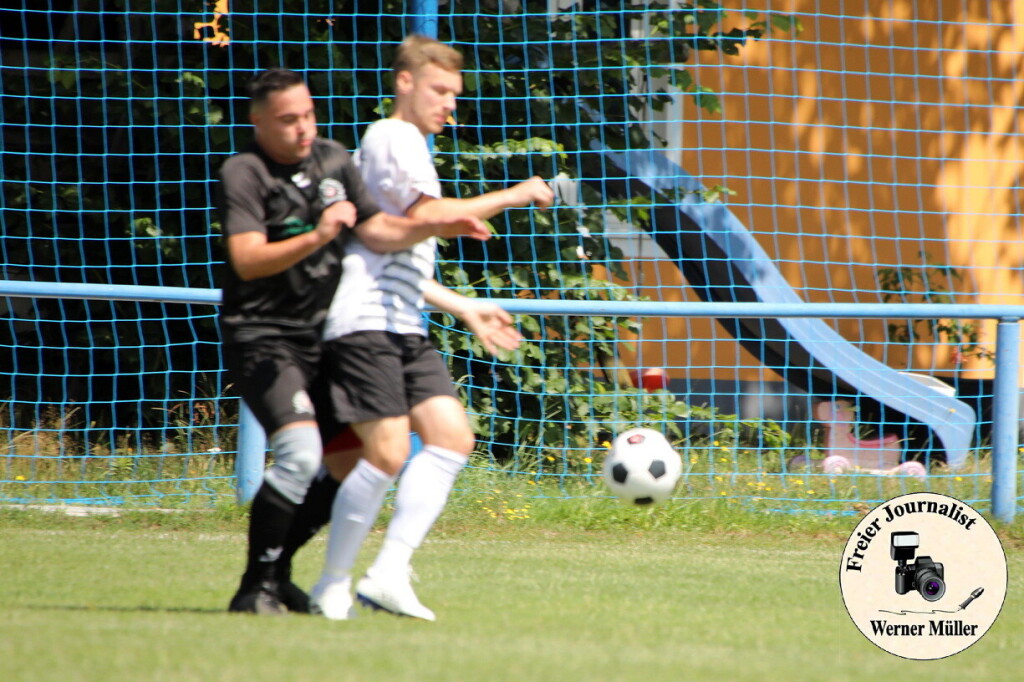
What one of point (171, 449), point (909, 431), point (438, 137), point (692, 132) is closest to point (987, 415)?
point (909, 431)

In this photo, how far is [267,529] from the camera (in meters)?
3.52

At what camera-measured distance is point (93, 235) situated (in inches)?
301

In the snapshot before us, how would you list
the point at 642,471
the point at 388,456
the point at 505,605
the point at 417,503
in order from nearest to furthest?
1. the point at 388,456
2. the point at 417,503
3. the point at 505,605
4. the point at 642,471

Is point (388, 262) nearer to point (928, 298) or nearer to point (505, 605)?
point (505, 605)

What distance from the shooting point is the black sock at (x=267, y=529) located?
3.52 meters

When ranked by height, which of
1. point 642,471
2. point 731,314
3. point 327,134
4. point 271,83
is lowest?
point 642,471

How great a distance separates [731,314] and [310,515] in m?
2.91

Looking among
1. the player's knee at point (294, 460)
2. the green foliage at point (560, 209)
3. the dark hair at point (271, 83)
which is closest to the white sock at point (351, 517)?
the player's knee at point (294, 460)

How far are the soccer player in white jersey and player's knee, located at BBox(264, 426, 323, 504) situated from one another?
0.39ft

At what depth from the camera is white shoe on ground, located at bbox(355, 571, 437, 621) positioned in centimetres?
356

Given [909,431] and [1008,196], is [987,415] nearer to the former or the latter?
[909,431]

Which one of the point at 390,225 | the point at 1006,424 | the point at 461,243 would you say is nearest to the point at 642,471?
the point at 390,225

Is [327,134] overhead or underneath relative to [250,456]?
overhead

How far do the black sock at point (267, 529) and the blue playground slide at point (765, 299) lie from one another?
15.4 feet
